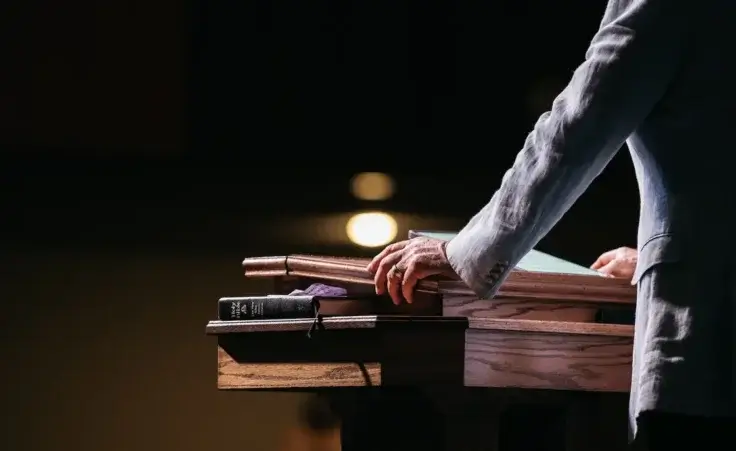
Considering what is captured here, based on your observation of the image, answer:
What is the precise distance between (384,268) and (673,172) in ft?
0.99

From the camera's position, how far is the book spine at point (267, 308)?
1076mm

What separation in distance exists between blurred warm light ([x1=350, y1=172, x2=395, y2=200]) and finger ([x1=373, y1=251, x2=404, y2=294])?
→ 134cm

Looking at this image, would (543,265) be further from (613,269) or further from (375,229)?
(375,229)

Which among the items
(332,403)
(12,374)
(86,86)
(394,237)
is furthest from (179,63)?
(332,403)

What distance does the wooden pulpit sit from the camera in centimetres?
100

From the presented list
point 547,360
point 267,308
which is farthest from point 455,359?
point 267,308

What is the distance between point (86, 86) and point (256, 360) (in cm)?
139

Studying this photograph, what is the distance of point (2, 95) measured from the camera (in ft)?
7.51

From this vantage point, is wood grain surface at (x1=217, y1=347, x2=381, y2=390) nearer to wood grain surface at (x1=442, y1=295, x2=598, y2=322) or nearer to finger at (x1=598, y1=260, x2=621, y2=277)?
wood grain surface at (x1=442, y1=295, x2=598, y2=322)

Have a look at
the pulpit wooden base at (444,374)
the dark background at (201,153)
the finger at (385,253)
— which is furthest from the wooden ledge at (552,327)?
the dark background at (201,153)

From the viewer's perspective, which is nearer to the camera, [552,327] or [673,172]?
[673,172]

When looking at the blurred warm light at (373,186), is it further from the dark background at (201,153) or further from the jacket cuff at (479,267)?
the jacket cuff at (479,267)

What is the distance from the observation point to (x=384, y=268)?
102 cm

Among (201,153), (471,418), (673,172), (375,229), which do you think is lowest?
(471,418)
